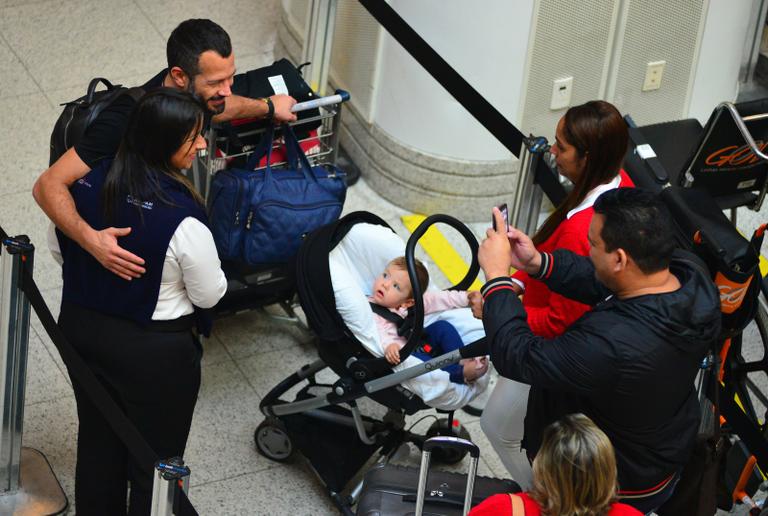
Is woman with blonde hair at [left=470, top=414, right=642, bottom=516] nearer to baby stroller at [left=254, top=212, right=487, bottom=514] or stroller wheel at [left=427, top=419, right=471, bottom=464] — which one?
baby stroller at [left=254, top=212, right=487, bottom=514]

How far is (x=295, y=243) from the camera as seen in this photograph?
4199mm

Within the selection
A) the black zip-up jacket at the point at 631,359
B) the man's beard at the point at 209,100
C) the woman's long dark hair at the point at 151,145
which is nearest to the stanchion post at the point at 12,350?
the woman's long dark hair at the point at 151,145

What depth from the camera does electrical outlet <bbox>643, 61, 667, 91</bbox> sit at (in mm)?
5949

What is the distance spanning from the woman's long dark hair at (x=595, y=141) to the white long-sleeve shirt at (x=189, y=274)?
3.64 feet

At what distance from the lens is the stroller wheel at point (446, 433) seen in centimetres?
432

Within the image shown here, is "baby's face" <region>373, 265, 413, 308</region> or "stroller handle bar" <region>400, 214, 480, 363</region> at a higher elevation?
"stroller handle bar" <region>400, 214, 480, 363</region>

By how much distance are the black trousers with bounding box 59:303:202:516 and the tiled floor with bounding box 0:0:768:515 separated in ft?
1.80

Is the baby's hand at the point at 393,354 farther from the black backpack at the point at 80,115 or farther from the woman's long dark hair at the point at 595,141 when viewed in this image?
the black backpack at the point at 80,115

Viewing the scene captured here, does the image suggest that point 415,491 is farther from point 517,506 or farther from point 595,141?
point 595,141

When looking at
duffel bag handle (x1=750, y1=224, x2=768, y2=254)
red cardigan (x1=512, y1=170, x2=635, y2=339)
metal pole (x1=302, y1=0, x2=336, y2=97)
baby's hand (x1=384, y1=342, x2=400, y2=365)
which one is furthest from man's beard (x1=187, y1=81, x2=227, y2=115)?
duffel bag handle (x1=750, y1=224, x2=768, y2=254)

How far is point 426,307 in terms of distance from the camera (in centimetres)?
402

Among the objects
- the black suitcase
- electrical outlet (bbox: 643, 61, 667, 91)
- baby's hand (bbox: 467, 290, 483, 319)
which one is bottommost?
the black suitcase

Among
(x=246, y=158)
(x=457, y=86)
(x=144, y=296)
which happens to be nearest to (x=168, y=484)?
(x=144, y=296)

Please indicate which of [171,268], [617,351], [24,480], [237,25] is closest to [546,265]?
[617,351]
